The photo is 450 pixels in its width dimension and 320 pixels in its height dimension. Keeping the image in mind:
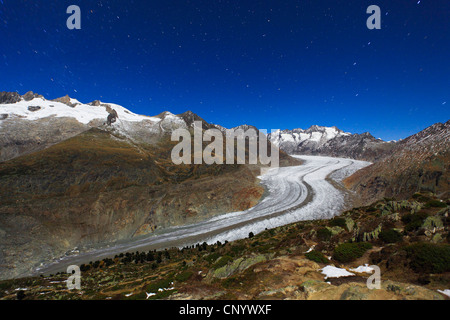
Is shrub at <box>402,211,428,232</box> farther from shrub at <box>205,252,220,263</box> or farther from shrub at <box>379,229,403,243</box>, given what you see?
shrub at <box>205,252,220,263</box>

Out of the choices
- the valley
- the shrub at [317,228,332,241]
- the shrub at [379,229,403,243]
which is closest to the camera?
the shrub at [379,229,403,243]

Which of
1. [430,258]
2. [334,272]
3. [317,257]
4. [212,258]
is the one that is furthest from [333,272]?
[212,258]

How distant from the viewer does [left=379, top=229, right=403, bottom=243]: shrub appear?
51.2ft

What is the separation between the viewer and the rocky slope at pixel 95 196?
134ft

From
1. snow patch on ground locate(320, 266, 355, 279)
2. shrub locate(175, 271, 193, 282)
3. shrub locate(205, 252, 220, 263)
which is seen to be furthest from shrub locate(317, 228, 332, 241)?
shrub locate(175, 271, 193, 282)

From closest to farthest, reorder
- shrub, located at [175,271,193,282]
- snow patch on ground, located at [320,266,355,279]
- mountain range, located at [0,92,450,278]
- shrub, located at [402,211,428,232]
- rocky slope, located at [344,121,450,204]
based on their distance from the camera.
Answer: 1. snow patch on ground, located at [320,266,355,279]
2. shrub, located at [402,211,428,232]
3. shrub, located at [175,271,193,282]
4. mountain range, located at [0,92,450,278]
5. rocky slope, located at [344,121,450,204]

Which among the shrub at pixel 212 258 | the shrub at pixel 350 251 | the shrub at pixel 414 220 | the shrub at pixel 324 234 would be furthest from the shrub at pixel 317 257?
the shrub at pixel 212 258

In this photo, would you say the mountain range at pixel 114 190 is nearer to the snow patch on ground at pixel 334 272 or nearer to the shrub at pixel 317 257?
the shrub at pixel 317 257

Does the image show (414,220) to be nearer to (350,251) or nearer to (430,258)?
(350,251)

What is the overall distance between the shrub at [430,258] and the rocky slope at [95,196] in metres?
46.3

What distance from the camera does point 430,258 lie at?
10.8 meters

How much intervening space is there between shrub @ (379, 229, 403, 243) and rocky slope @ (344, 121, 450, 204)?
120 feet

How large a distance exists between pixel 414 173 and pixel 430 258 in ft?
167
